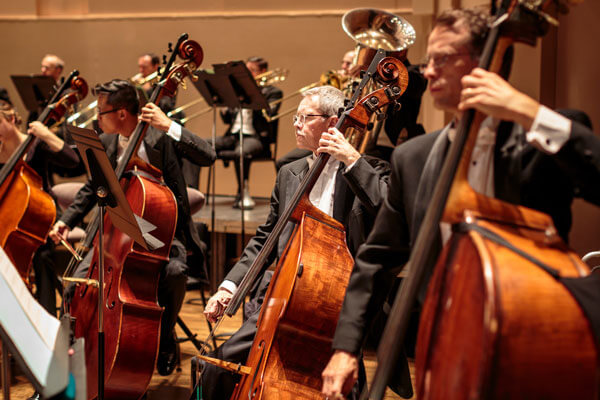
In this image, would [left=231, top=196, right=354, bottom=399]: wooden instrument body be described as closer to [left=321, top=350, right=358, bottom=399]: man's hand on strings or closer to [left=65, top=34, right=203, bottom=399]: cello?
[left=321, top=350, right=358, bottom=399]: man's hand on strings

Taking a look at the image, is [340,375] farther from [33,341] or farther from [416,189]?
[33,341]

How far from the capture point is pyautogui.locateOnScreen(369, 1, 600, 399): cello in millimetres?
1055

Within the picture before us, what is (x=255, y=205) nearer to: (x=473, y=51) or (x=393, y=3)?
(x=393, y=3)

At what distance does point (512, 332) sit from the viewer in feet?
3.45

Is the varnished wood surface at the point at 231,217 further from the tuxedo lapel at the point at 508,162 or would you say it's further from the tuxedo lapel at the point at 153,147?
the tuxedo lapel at the point at 508,162

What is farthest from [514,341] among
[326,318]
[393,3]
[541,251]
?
[393,3]

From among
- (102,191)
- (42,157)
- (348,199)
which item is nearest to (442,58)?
(348,199)

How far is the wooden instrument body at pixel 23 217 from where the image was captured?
321cm

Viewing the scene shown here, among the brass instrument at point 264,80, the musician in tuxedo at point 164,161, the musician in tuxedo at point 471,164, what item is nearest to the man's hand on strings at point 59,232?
the musician in tuxedo at point 164,161

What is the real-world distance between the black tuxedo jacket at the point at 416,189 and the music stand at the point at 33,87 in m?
5.24

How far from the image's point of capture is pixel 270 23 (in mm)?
7848

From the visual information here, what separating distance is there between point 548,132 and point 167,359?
263 cm

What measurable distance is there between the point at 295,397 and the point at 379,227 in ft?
2.02

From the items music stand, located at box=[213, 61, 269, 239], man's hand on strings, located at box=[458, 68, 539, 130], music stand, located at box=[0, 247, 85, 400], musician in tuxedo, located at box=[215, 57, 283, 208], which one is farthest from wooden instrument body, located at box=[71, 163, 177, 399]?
musician in tuxedo, located at box=[215, 57, 283, 208]
